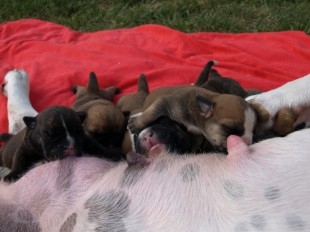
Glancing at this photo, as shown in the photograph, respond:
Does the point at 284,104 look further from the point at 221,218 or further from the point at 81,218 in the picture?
the point at 81,218

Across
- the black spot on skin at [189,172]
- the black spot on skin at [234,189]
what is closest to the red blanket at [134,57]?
the black spot on skin at [189,172]

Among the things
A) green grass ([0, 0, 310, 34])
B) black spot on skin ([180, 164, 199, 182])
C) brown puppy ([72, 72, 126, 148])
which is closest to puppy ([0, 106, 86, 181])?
brown puppy ([72, 72, 126, 148])

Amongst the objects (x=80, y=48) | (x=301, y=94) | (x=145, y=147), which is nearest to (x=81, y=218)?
(x=145, y=147)

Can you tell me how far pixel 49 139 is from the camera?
3.29m

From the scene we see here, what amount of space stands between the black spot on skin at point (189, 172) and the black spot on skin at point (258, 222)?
0.37m

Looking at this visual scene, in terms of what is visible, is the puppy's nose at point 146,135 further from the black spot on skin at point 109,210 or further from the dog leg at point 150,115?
the black spot on skin at point 109,210

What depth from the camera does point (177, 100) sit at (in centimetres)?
356

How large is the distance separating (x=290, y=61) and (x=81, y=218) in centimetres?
312

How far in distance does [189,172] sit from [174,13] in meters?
4.63

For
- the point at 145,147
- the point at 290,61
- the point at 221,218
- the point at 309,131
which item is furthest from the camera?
the point at 290,61

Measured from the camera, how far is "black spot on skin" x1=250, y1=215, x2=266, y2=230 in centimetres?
258

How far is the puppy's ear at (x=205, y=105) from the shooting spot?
3336 mm

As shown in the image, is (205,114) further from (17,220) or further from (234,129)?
(17,220)

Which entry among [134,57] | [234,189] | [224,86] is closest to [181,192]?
[234,189]
